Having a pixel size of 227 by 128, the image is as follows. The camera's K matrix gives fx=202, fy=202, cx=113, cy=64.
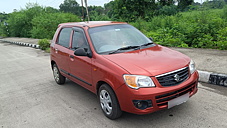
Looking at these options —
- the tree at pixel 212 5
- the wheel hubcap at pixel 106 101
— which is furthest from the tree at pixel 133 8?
the wheel hubcap at pixel 106 101

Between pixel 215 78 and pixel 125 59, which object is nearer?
pixel 125 59

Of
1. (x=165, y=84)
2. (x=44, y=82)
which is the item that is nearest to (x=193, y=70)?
(x=165, y=84)

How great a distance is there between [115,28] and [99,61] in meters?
1.17

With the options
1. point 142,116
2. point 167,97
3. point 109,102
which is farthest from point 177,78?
point 109,102

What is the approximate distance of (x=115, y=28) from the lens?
14.6 feet

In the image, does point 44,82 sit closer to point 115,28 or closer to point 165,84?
point 115,28

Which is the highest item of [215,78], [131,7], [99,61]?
[131,7]

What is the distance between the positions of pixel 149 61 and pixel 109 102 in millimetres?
983

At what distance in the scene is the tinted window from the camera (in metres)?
4.16

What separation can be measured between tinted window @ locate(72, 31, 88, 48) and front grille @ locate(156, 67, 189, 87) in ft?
5.68

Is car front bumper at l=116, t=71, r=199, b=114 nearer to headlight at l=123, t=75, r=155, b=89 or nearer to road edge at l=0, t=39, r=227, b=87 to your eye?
headlight at l=123, t=75, r=155, b=89

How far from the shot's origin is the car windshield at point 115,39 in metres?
3.91

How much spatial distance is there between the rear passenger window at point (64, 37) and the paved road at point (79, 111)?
1231 millimetres

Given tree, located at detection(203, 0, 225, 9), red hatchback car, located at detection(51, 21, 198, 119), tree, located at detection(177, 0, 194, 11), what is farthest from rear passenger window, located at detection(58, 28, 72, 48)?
tree, located at detection(177, 0, 194, 11)
